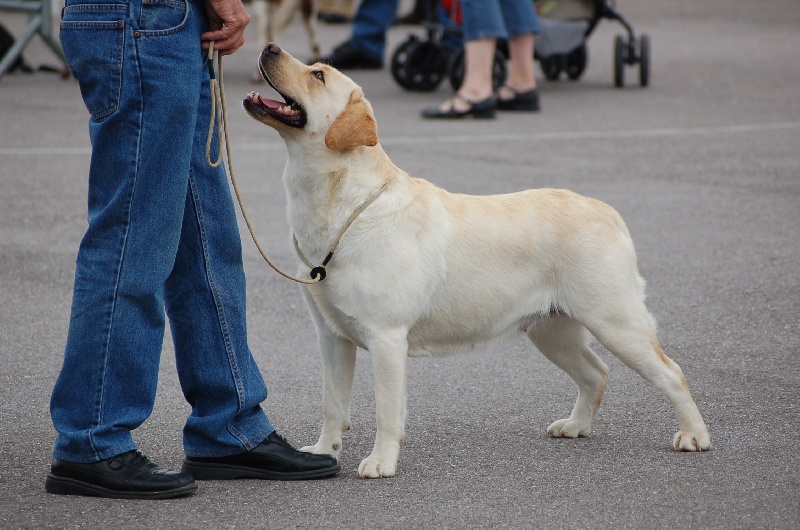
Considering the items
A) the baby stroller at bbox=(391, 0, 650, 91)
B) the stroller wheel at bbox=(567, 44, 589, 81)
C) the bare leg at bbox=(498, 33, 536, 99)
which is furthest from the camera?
the stroller wheel at bbox=(567, 44, 589, 81)

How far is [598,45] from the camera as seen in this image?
15.8m

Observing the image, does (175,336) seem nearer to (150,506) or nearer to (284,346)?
(150,506)

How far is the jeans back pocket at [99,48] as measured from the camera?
303 centimetres

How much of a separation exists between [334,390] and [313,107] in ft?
2.93

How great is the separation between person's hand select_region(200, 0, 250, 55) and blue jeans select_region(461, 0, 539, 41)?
6360 mm

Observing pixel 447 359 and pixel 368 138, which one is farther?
pixel 447 359

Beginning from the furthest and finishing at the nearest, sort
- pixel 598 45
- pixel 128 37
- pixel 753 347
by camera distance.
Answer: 1. pixel 598 45
2. pixel 753 347
3. pixel 128 37

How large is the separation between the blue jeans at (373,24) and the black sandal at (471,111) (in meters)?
3.34

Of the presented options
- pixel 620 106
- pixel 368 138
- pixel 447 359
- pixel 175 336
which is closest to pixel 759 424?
pixel 447 359

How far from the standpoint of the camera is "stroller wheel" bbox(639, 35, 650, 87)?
1166cm

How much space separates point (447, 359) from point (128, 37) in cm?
215

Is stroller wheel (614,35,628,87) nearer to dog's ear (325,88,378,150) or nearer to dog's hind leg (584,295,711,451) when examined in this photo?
dog's hind leg (584,295,711,451)

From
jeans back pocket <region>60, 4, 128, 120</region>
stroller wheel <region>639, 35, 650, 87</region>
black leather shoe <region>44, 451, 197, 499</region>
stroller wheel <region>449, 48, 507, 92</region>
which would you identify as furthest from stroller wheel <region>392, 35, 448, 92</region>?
black leather shoe <region>44, 451, 197, 499</region>

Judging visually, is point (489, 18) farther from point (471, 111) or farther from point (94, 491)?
point (94, 491)
